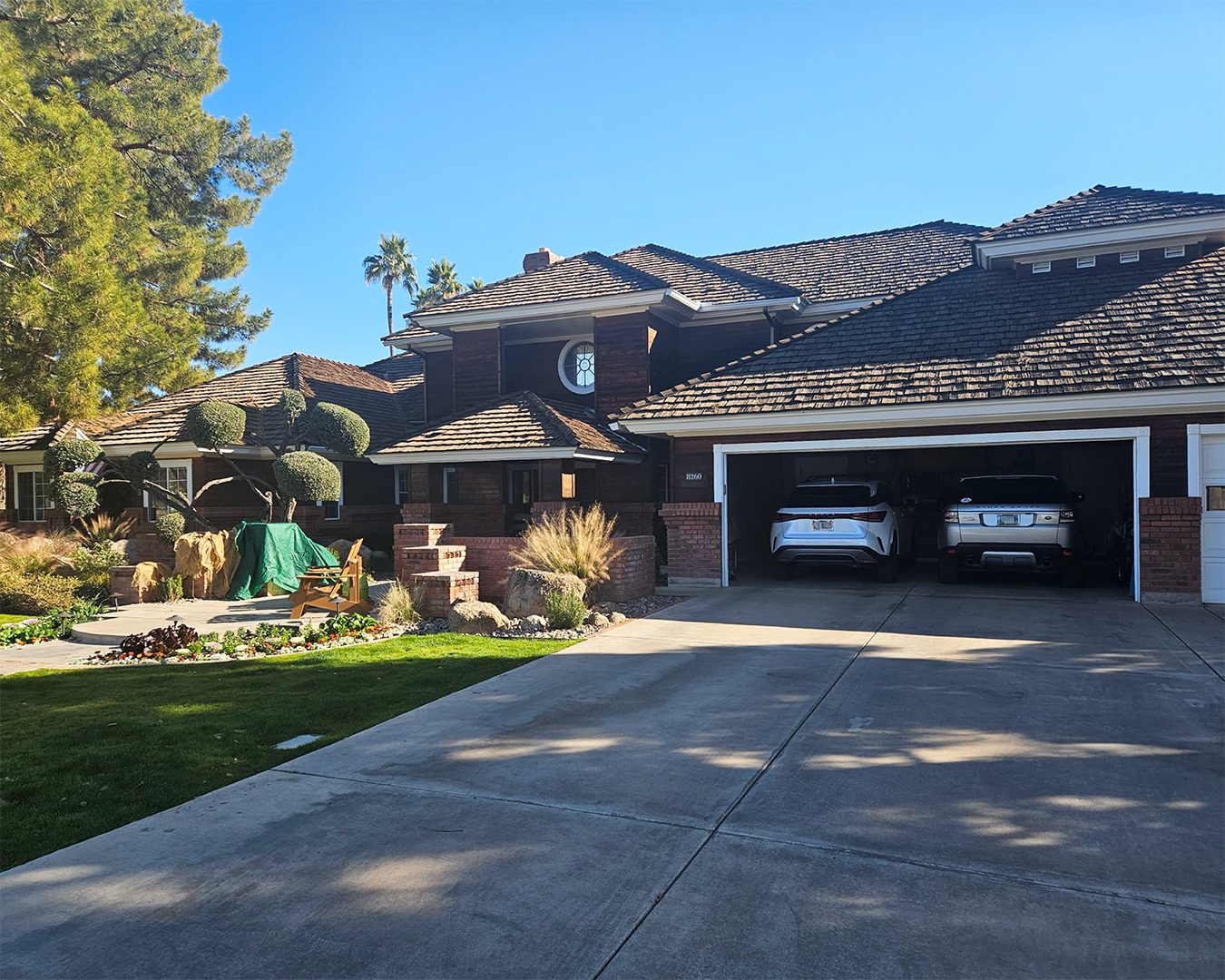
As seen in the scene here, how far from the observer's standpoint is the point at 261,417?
20.5m

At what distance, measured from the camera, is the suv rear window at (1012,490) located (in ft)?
38.3

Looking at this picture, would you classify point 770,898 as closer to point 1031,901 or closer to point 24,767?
point 1031,901

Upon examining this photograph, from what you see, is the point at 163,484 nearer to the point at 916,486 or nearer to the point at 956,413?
the point at 916,486

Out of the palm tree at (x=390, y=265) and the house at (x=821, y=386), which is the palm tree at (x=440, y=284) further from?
the house at (x=821, y=386)

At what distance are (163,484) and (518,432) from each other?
34.8ft

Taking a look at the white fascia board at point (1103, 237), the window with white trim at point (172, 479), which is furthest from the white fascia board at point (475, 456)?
the white fascia board at point (1103, 237)

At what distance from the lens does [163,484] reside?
20328 mm

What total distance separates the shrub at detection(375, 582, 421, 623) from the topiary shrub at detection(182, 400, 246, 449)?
8262 mm

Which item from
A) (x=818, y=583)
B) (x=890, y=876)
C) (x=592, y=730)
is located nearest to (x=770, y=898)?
(x=890, y=876)

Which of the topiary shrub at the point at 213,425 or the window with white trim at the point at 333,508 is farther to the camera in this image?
the window with white trim at the point at 333,508

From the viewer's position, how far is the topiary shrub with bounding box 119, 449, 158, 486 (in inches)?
711

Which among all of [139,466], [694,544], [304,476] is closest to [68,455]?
[139,466]

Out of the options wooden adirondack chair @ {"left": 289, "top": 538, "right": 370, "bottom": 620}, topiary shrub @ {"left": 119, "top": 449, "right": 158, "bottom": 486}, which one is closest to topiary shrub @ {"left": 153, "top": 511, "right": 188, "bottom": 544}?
topiary shrub @ {"left": 119, "top": 449, "right": 158, "bottom": 486}

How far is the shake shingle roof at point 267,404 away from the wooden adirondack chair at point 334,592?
8.64 meters
